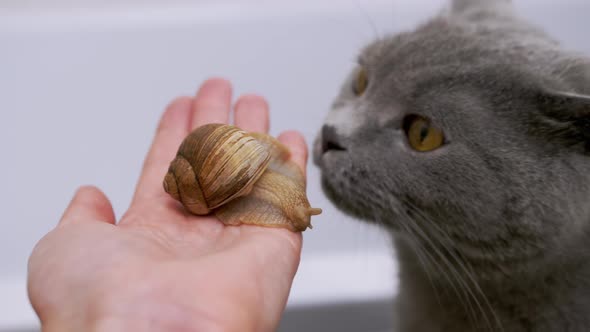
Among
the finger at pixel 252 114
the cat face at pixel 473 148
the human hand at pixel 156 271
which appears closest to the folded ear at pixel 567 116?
the cat face at pixel 473 148

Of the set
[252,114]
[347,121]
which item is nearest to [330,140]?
[347,121]

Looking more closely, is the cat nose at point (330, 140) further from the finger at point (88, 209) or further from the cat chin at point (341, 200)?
the finger at point (88, 209)

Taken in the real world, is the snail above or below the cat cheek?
below

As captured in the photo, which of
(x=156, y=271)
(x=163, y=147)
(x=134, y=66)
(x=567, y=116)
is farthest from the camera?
(x=134, y=66)

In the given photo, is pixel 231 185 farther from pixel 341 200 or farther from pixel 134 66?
pixel 134 66

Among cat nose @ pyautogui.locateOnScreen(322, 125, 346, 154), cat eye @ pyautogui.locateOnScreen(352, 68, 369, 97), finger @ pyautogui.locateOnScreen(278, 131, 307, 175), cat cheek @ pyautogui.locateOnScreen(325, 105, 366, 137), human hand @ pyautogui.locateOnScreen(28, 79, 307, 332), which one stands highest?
cat eye @ pyautogui.locateOnScreen(352, 68, 369, 97)

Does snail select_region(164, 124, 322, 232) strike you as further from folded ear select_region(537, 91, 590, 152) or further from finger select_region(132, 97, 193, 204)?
folded ear select_region(537, 91, 590, 152)

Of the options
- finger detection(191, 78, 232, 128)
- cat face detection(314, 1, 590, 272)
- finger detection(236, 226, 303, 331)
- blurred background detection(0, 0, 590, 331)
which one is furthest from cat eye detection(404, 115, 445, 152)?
blurred background detection(0, 0, 590, 331)
